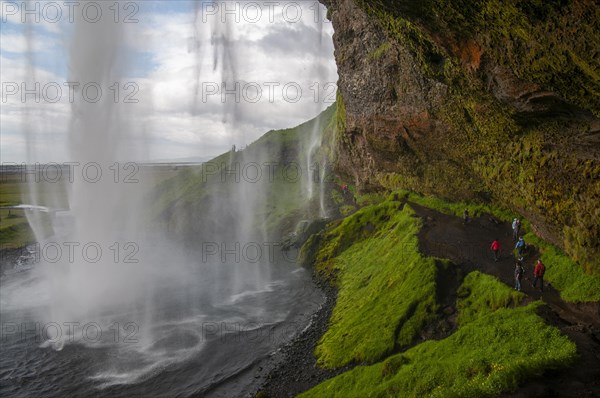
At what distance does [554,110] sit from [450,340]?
12314 millimetres

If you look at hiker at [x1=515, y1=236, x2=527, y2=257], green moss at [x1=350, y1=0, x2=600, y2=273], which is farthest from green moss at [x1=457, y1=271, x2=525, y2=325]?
green moss at [x1=350, y1=0, x2=600, y2=273]

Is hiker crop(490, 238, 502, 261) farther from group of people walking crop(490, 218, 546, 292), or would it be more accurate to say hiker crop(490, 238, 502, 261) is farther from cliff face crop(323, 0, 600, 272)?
cliff face crop(323, 0, 600, 272)

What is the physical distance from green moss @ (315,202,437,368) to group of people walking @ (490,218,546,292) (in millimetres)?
4589

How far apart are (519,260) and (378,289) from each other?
10262 mm

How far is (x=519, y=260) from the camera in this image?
22.9 metres

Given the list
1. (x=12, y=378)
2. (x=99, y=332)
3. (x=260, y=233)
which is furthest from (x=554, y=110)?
(x=260, y=233)

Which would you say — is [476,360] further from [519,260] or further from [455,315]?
[519,260]

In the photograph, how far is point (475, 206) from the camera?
37.3 metres

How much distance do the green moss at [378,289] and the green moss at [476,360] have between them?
2.53m

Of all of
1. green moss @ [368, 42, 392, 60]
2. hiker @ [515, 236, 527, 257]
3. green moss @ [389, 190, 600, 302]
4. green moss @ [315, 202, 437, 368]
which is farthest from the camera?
green moss @ [368, 42, 392, 60]

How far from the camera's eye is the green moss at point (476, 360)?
560 inches

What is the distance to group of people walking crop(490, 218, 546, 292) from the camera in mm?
22281

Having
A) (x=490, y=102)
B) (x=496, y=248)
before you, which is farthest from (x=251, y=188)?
Answer: (x=490, y=102)

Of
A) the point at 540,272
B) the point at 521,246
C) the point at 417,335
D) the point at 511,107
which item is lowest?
the point at 417,335
